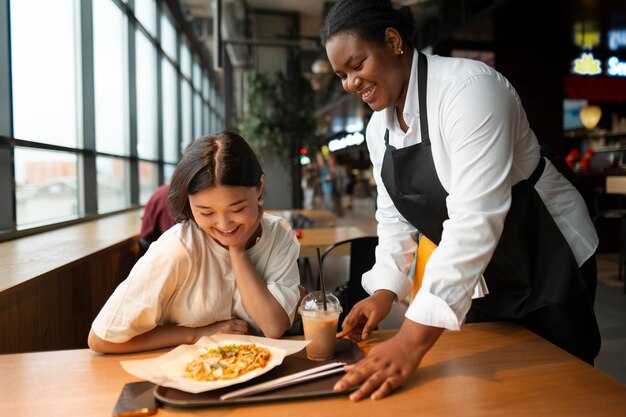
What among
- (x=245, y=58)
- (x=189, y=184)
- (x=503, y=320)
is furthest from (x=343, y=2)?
(x=245, y=58)

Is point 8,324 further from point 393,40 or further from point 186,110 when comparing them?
point 186,110

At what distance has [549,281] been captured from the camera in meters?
1.18

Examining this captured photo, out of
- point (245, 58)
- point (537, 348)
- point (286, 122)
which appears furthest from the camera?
point (245, 58)

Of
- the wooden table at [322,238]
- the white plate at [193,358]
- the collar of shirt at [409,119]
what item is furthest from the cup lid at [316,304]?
the wooden table at [322,238]

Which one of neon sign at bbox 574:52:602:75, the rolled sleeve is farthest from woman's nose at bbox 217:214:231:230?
neon sign at bbox 574:52:602:75

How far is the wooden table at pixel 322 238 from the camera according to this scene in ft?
10.2

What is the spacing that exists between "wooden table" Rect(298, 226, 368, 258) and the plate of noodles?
1.98m

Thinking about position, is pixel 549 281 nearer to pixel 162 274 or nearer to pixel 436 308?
pixel 436 308

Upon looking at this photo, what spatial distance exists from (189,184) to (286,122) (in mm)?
5325

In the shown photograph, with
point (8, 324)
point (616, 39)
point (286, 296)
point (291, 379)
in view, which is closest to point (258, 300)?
point (286, 296)

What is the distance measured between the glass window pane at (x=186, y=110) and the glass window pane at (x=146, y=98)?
6.38 ft

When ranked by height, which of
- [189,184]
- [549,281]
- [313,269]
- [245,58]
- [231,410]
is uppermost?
[245,58]

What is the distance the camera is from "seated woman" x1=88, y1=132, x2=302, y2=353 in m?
1.20

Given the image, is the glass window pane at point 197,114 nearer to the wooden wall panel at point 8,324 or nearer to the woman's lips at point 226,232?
the wooden wall panel at point 8,324
